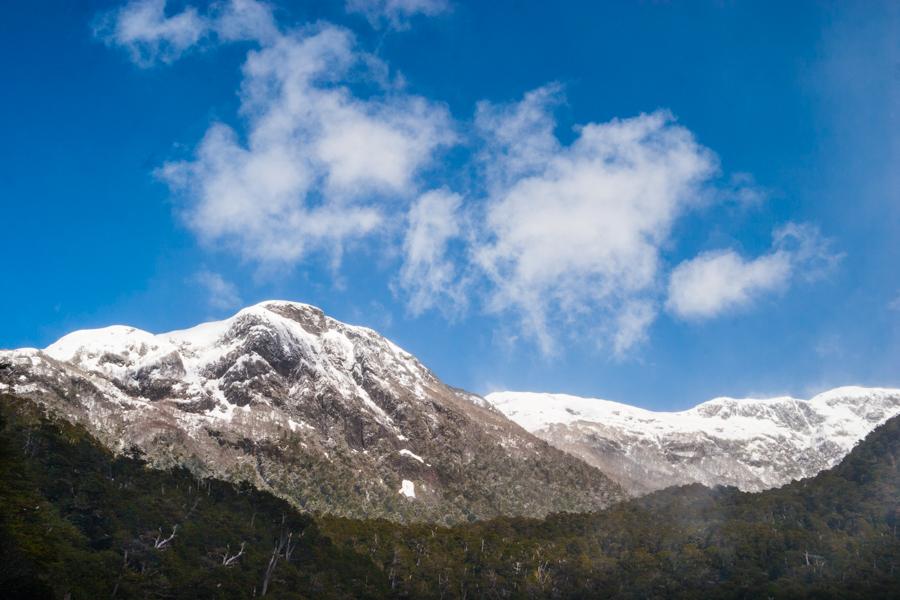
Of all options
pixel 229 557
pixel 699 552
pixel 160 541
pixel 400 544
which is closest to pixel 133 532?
pixel 160 541

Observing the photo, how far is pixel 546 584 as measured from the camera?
159 metres

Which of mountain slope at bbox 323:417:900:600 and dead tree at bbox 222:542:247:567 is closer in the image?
dead tree at bbox 222:542:247:567

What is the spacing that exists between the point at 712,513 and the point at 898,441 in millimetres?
56967

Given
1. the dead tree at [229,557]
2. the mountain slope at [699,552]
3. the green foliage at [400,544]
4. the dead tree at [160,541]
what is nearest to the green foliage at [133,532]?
the green foliage at [400,544]

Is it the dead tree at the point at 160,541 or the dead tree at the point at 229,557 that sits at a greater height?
the dead tree at the point at 160,541

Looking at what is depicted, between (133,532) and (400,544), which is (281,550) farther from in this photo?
(400,544)

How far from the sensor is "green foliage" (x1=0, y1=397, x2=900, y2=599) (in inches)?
3981

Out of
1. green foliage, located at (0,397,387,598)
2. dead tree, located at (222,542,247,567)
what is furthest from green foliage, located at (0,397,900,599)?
dead tree, located at (222,542,247,567)

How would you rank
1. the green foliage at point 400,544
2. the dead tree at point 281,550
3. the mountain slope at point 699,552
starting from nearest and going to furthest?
the green foliage at point 400,544, the dead tree at point 281,550, the mountain slope at point 699,552

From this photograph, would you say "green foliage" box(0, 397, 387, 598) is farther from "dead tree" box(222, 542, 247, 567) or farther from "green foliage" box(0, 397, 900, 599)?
"dead tree" box(222, 542, 247, 567)

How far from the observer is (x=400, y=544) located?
17562 cm

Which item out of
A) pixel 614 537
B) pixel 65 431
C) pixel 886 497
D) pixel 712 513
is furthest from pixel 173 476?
pixel 886 497

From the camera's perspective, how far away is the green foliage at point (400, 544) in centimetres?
10112

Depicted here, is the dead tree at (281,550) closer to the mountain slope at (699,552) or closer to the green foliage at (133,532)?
the green foliage at (133,532)
